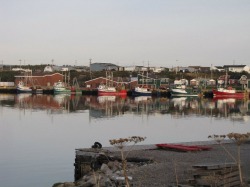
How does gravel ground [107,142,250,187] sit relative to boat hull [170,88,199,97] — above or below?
above

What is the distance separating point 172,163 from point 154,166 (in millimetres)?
610

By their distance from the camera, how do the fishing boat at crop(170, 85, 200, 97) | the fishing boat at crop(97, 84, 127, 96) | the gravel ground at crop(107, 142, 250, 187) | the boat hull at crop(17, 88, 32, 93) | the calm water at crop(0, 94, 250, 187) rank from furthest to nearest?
the boat hull at crop(17, 88, 32, 93)
the fishing boat at crop(97, 84, 127, 96)
the fishing boat at crop(170, 85, 200, 97)
the calm water at crop(0, 94, 250, 187)
the gravel ground at crop(107, 142, 250, 187)

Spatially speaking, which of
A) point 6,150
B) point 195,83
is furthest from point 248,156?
point 195,83

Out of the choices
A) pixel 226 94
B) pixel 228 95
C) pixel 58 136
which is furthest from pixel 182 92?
pixel 58 136

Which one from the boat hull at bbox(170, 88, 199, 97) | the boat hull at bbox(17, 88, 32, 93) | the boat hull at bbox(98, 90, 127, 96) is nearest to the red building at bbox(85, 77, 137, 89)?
the boat hull at bbox(98, 90, 127, 96)

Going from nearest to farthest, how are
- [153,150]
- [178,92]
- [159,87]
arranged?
[153,150]
[178,92]
[159,87]

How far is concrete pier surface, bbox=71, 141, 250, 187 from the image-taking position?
11.0 meters

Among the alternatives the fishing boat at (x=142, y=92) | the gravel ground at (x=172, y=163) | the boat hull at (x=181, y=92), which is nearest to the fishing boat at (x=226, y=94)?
the boat hull at (x=181, y=92)

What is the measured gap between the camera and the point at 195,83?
100562mm

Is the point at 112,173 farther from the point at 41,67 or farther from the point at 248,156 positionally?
the point at 41,67

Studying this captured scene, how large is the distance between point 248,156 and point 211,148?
81.6 inches

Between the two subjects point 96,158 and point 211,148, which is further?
point 211,148

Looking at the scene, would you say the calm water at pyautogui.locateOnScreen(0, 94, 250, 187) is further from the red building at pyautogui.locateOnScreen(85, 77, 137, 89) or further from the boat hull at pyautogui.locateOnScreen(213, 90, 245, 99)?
the red building at pyautogui.locateOnScreen(85, 77, 137, 89)

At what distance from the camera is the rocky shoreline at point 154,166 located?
11172 millimetres
